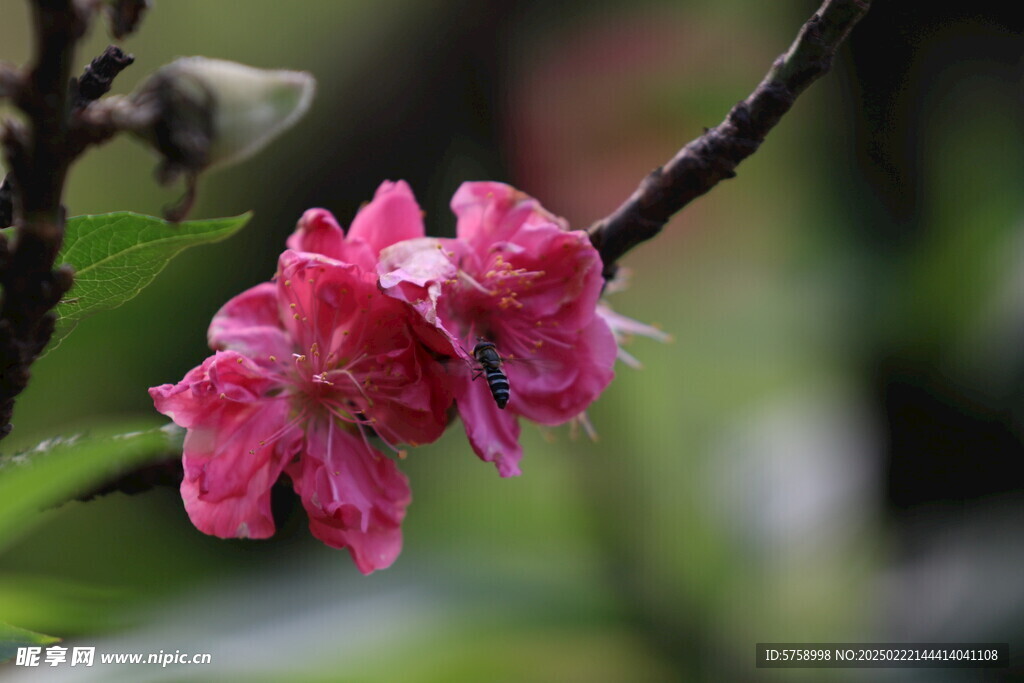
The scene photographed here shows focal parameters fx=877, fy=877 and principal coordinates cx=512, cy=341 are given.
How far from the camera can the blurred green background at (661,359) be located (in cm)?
110

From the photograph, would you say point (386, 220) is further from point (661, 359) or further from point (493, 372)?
point (661, 359)

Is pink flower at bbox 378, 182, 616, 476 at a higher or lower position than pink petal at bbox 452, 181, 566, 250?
lower

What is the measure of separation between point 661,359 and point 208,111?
1280 millimetres

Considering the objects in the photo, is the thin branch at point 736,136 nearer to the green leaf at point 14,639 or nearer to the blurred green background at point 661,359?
the green leaf at point 14,639

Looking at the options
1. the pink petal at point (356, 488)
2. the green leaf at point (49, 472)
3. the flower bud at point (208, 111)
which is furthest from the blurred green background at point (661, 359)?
the flower bud at point (208, 111)

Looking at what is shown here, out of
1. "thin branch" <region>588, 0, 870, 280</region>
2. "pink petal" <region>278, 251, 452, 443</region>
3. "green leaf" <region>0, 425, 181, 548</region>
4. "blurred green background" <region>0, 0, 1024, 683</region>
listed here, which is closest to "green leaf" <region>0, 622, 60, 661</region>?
"green leaf" <region>0, 425, 181, 548</region>

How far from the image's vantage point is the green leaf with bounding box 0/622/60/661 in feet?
0.93

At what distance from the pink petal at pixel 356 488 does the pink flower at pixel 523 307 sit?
2.2 inches

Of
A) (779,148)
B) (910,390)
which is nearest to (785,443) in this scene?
(910,390)

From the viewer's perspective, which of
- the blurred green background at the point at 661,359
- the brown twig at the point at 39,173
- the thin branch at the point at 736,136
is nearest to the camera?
the brown twig at the point at 39,173

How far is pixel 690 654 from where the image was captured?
112 centimetres

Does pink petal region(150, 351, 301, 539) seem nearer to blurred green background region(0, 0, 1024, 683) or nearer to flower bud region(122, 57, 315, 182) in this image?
flower bud region(122, 57, 315, 182)

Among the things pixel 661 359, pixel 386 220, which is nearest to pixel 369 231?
pixel 386 220

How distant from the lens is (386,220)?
39cm
